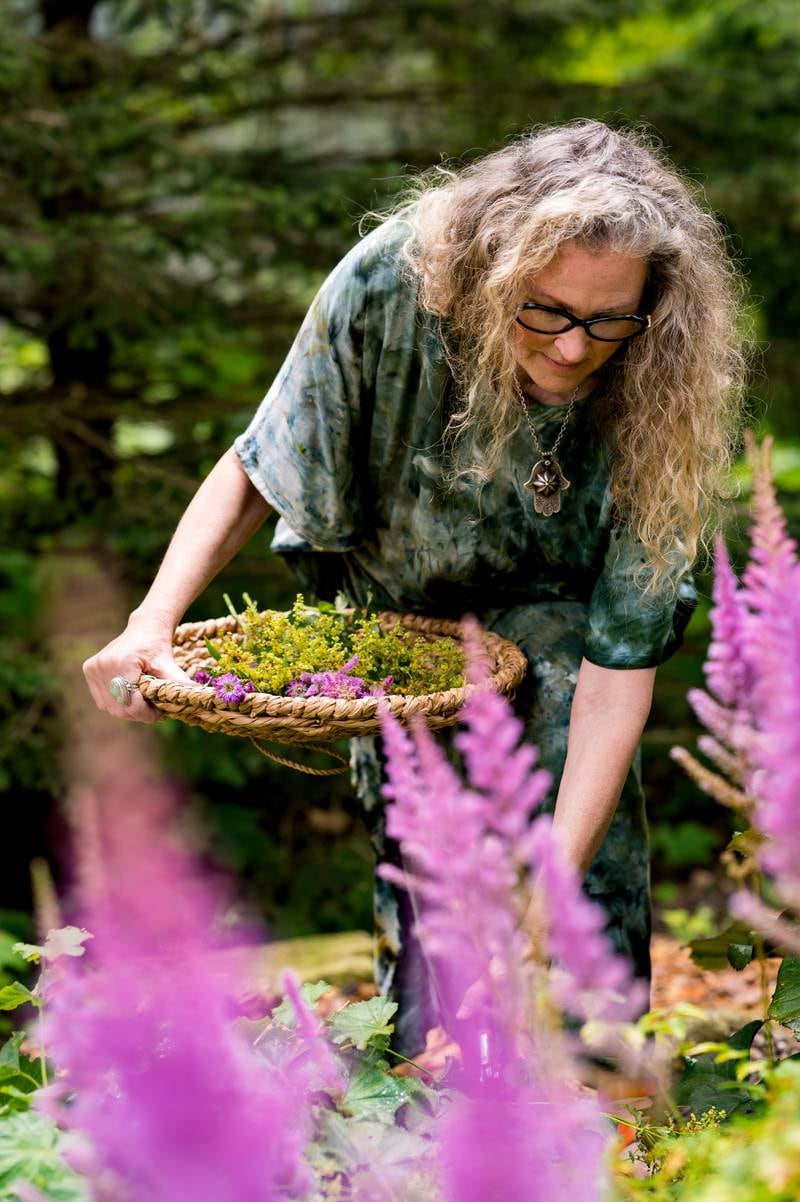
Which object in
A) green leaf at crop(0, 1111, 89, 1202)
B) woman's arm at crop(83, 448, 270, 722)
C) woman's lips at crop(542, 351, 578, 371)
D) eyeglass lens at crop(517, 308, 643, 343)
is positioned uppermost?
eyeglass lens at crop(517, 308, 643, 343)

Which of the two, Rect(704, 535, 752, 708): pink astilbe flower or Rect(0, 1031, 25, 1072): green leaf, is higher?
Rect(704, 535, 752, 708): pink astilbe flower

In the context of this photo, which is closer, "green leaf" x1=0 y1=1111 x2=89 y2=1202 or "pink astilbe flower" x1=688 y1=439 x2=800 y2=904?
"pink astilbe flower" x1=688 y1=439 x2=800 y2=904

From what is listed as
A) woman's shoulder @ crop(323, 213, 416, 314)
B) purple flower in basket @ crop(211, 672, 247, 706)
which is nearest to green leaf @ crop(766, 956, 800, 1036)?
purple flower in basket @ crop(211, 672, 247, 706)

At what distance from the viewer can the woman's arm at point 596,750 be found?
1999 millimetres

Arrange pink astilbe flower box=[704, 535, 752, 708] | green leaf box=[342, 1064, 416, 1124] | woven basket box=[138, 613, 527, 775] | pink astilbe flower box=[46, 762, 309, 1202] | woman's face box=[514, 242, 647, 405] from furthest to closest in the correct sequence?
1. woman's face box=[514, 242, 647, 405]
2. woven basket box=[138, 613, 527, 775]
3. green leaf box=[342, 1064, 416, 1124]
4. pink astilbe flower box=[704, 535, 752, 708]
5. pink astilbe flower box=[46, 762, 309, 1202]

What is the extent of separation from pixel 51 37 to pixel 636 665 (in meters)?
3.82

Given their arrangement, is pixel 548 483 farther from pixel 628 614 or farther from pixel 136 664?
pixel 136 664

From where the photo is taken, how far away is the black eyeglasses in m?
1.99

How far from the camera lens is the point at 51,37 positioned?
4727mm

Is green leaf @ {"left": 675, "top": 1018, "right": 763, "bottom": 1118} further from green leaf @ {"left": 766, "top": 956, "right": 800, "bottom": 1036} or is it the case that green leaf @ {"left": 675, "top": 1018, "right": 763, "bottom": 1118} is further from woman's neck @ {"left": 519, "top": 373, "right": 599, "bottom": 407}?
woman's neck @ {"left": 519, "top": 373, "right": 599, "bottom": 407}

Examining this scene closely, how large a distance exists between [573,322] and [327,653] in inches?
27.3

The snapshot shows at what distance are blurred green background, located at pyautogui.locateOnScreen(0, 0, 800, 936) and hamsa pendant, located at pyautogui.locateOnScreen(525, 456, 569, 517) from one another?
1.87 meters

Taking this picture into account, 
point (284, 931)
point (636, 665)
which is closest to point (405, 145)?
point (284, 931)

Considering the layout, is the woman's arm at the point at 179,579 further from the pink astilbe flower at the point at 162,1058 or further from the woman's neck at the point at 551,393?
the pink astilbe flower at the point at 162,1058
